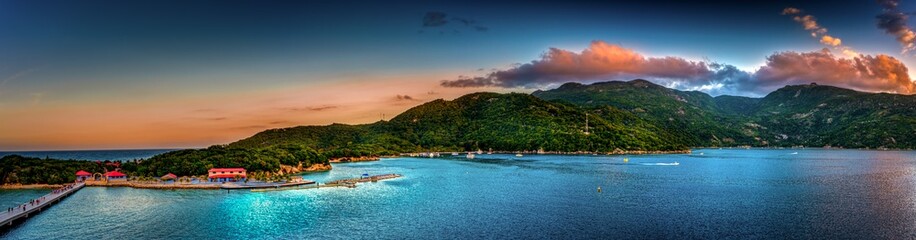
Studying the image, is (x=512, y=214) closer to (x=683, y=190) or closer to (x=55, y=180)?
(x=683, y=190)

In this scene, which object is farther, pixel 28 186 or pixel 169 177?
pixel 169 177

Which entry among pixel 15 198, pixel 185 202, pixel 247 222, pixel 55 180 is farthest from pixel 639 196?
pixel 55 180

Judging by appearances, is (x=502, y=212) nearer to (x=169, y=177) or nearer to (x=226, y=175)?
(x=226, y=175)

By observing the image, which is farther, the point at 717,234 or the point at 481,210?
the point at 481,210

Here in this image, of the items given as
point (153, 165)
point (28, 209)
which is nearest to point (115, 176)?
point (153, 165)

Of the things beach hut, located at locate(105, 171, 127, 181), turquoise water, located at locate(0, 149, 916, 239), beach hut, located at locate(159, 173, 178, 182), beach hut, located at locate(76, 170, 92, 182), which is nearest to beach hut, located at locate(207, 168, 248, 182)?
beach hut, located at locate(159, 173, 178, 182)

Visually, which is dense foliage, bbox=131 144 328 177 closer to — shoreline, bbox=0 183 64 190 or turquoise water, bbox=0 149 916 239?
shoreline, bbox=0 183 64 190
